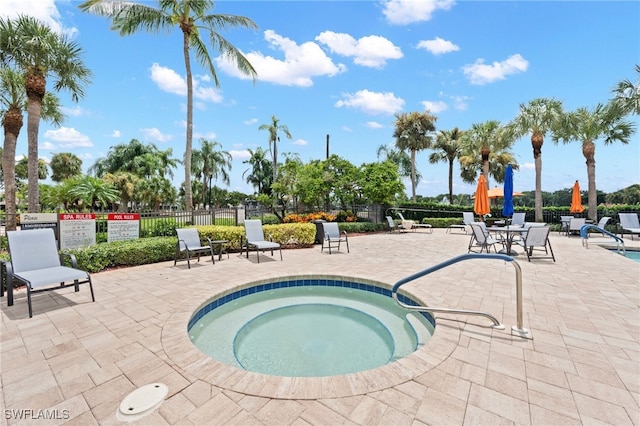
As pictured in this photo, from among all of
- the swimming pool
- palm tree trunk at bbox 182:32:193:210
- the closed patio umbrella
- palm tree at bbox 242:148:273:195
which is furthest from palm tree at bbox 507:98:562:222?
palm tree at bbox 242:148:273:195

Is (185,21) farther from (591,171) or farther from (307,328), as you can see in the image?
(591,171)

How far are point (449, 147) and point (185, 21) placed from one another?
22691mm

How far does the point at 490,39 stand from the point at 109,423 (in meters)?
11.7

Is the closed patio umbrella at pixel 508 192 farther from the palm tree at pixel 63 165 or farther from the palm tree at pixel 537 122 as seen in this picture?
the palm tree at pixel 63 165

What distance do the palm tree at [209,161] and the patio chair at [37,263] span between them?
28.7 meters

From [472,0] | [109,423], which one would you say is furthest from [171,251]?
[472,0]

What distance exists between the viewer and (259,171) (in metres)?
34.8

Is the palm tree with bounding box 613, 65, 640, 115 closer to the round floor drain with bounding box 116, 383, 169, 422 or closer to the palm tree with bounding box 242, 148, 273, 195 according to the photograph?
the round floor drain with bounding box 116, 383, 169, 422

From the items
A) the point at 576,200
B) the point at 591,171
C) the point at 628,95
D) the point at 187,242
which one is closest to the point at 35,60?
the point at 187,242

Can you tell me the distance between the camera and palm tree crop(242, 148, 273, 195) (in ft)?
113

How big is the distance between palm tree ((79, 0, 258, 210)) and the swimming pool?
7953 mm

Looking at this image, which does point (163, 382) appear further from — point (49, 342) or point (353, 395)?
point (49, 342)

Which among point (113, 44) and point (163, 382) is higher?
point (113, 44)

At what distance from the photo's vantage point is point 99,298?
4.19 metres
